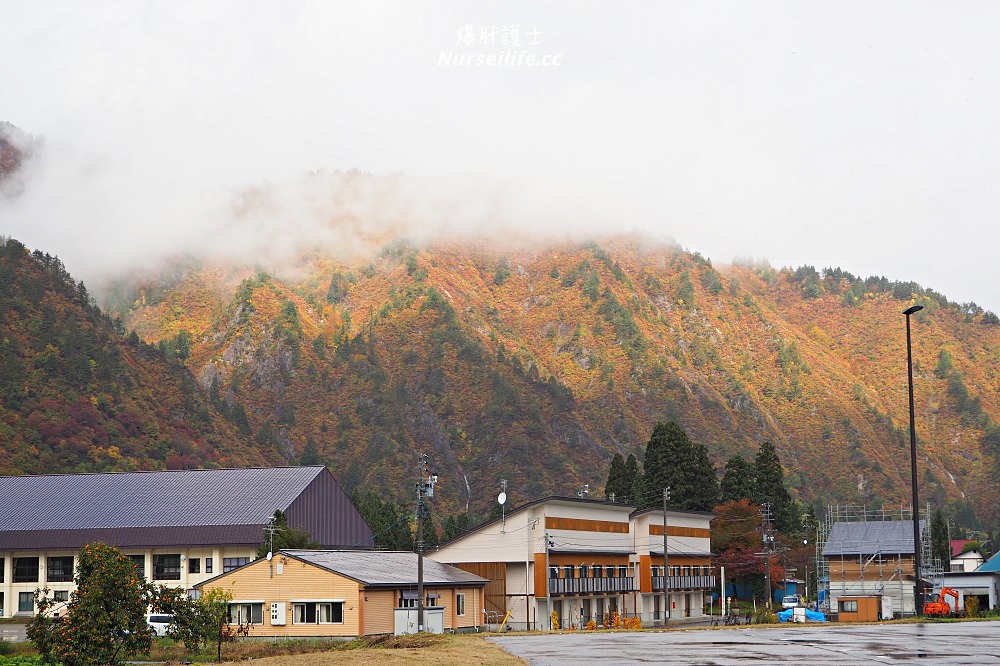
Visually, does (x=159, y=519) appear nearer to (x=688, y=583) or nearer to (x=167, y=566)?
(x=167, y=566)

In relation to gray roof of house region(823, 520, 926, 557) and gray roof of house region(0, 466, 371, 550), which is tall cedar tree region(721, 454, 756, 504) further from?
gray roof of house region(0, 466, 371, 550)

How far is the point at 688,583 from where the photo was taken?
9969cm

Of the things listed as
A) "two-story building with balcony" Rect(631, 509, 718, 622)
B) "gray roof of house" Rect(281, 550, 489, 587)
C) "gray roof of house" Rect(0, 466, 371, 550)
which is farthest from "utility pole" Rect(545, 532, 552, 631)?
"gray roof of house" Rect(0, 466, 371, 550)

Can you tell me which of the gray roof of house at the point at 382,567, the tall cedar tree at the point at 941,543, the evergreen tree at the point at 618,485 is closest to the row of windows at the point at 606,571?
the gray roof of house at the point at 382,567

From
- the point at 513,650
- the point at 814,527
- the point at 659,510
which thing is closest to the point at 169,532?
the point at 659,510

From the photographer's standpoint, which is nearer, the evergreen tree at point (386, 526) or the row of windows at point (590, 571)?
the row of windows at point (590, 571)

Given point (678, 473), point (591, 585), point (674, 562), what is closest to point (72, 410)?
point (678, 473)

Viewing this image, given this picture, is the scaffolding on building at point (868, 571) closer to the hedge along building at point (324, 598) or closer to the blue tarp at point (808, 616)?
the blue tarp at point (808, 616)

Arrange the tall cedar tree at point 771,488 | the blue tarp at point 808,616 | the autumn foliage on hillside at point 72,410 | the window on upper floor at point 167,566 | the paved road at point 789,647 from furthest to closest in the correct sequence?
the autumn foliage on hillside at point 72,410
the tall cedar tree at point 771,488
the window on upper floor at point 167,566
the blue tarp at point 808,616
the paved road at point 789,647

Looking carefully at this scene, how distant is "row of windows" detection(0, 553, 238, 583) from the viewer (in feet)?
300

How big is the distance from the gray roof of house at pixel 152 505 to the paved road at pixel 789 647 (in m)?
52.3

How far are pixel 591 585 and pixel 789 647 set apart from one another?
52208mm

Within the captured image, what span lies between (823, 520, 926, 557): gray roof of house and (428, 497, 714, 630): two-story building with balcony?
13.0 meters

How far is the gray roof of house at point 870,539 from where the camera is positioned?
9062 cm
